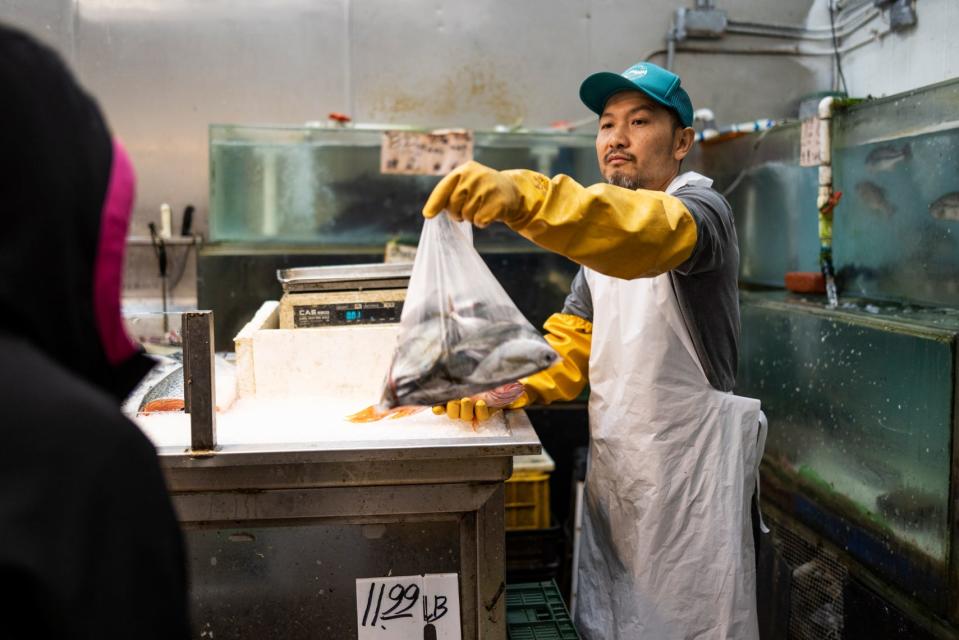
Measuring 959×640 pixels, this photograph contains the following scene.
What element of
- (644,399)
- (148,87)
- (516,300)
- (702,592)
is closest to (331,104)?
(148,87)

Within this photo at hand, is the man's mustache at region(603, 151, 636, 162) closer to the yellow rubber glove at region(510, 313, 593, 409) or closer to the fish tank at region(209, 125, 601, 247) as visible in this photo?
the yellow rubber glove at region(510, 313, 593, 409)

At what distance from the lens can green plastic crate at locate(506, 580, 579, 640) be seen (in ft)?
6.49

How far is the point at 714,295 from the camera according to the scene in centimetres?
184

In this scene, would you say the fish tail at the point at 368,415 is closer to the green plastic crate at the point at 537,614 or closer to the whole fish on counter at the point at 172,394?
the whole fish on counter at the point at 172,394

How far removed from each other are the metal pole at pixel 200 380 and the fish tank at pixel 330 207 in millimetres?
2124

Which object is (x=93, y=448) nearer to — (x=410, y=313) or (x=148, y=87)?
(x=410, y=313)

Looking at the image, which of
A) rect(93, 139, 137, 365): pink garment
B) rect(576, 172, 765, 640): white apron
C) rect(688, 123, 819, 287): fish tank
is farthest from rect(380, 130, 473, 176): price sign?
rect(93, 139, 137, 365): pink garment

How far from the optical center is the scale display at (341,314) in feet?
7.00

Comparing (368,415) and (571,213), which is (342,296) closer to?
(368,415)

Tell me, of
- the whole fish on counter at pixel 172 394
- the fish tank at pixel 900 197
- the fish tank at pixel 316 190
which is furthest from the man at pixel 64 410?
the fish tank at pixel 316 190

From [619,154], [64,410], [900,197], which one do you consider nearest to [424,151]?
[619,154]

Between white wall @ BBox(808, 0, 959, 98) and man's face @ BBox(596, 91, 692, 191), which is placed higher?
white wall @ BBox(808, 0, 959, 98)

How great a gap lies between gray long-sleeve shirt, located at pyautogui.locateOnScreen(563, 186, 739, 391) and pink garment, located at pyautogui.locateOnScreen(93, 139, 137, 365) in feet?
3.68

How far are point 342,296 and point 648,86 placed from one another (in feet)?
3.04
